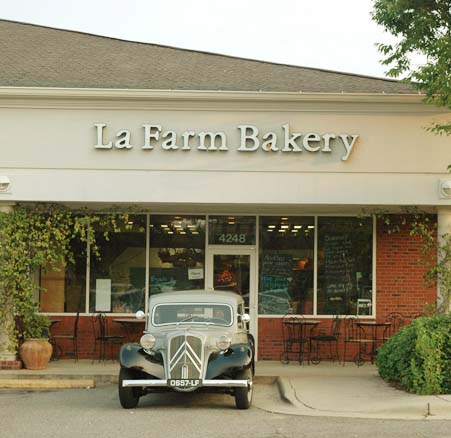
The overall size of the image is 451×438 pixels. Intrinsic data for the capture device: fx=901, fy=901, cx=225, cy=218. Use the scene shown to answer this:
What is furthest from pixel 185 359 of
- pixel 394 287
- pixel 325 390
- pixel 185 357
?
pixel 394 287

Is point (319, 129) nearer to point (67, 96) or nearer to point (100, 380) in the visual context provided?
point (67, 96)

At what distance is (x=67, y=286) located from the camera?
19.0 metres

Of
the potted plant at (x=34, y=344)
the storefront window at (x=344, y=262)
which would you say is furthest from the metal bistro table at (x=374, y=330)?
the potted plant at (x=34, y=344)

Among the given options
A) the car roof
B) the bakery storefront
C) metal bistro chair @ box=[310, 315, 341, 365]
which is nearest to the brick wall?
metal bistro chair @ box=[310, 315, 341, 365]

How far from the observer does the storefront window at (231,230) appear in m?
19.1

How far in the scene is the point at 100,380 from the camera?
634 inches

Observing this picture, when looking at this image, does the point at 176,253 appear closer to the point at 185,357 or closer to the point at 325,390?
the point at 325,390

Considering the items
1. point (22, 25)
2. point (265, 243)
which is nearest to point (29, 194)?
point (265, 243)

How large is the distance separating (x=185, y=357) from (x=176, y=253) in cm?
670

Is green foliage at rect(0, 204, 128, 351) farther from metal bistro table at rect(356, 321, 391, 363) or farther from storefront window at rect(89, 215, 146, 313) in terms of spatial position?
metal bistro table at rect(356, 321, 391, 363)

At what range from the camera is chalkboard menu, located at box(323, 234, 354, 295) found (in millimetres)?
18875

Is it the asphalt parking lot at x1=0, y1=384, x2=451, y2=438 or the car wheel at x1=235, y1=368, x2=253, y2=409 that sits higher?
the car wheel at x1=235, y1=368, x2=253, y2=409

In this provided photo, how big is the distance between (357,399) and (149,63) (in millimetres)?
10206

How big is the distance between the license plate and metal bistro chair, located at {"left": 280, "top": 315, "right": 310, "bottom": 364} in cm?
630
